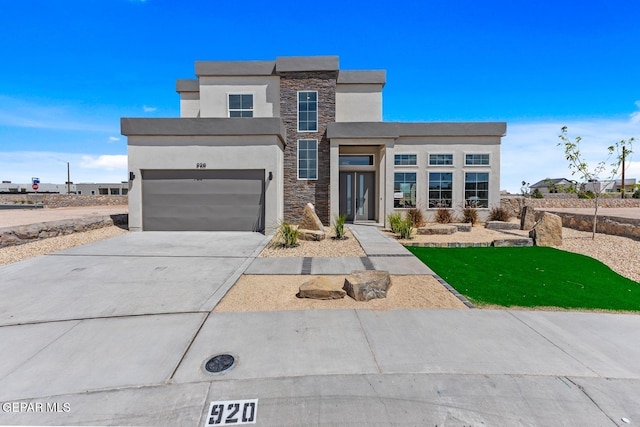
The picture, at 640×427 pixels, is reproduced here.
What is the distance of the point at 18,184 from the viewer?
244ft

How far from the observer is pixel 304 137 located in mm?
15289

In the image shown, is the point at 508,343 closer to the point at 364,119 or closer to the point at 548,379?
the point at 548,379

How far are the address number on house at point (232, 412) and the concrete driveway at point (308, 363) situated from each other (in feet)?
0.17

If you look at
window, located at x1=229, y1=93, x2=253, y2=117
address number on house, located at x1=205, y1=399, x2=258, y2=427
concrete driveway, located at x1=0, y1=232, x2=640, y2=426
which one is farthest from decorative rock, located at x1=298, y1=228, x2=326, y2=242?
window, located at x1=229, y1=93, x2=253, y2=117

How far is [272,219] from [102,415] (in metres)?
9.86

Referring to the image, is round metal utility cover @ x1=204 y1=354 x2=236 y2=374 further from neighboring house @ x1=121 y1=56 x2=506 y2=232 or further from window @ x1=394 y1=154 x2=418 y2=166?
window @ x1=394 y1=154 x2=418 y2=166

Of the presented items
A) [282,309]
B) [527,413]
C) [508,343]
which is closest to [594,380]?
[508,343]

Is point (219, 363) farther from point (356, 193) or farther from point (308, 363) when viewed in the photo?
point (356, 193)

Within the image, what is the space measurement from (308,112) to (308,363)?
14.2m

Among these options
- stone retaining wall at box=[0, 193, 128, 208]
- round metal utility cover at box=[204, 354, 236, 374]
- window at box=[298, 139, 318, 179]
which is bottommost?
round metal utility cover at box=[204, 354, 236, 374]

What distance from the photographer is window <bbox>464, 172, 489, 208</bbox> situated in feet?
54.3

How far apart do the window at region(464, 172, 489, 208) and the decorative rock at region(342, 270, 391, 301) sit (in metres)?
13.6

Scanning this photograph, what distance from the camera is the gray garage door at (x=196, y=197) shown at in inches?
482

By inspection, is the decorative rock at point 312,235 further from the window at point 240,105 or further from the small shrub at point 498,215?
the small shrub at point 498,215
